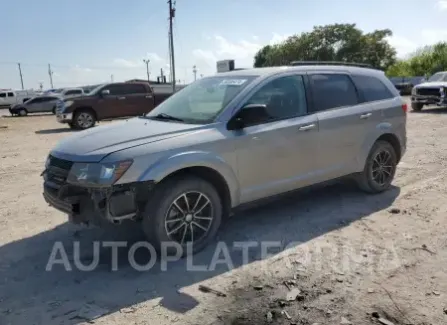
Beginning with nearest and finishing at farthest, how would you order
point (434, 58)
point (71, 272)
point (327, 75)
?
point (71, 272) → point (327, 75) → point (434, 58)

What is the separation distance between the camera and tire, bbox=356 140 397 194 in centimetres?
579

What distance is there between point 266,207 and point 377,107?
202cm

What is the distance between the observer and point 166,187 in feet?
12.9

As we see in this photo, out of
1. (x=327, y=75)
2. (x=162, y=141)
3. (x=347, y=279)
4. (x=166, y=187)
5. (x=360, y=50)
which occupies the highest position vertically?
(x=360, y=50)

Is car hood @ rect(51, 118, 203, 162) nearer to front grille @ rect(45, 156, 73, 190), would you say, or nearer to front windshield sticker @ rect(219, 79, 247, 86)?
front grille @ rect(45, 156, 73, 190)

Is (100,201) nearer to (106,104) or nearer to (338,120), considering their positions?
(338,120)

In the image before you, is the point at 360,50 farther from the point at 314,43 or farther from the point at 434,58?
the point at 434,58

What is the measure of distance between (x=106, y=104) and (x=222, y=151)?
1380cm

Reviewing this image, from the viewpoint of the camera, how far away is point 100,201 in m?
3.76

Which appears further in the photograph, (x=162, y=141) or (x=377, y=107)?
(x=377, y=107)

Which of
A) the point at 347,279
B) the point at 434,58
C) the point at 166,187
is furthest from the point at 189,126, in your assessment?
the point at 434,58

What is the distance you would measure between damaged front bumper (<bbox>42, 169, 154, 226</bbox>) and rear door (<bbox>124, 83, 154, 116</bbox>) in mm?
14093

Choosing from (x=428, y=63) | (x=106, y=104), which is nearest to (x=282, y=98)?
(x=106, y=104)


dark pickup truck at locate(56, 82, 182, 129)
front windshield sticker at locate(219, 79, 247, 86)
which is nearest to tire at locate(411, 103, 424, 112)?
dark pickup truck at locate(56, 82, 182, 129)
